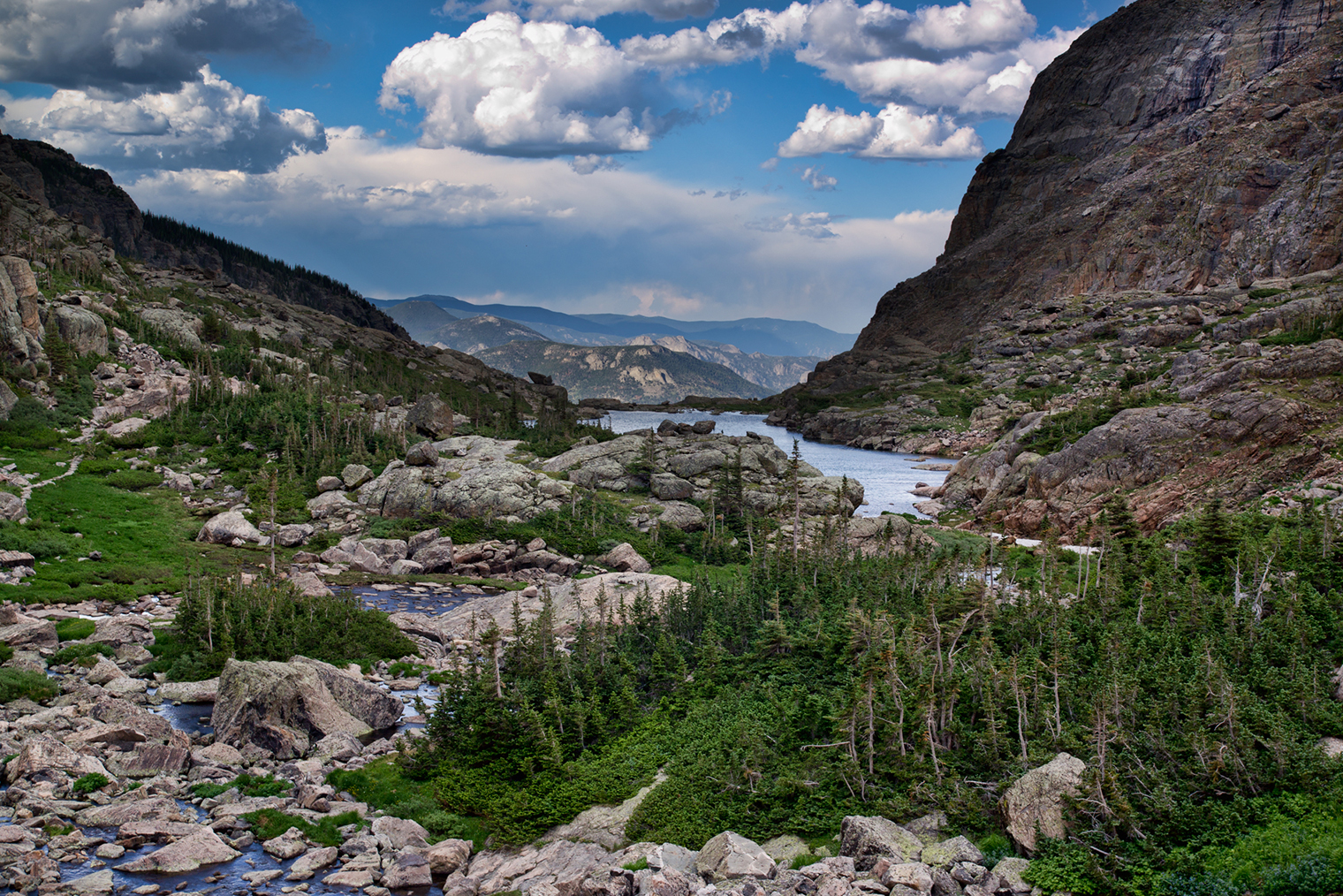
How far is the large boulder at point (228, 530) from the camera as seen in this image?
54.9m

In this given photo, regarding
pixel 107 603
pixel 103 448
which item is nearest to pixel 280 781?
pixel 107 603

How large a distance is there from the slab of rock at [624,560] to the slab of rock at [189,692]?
28858 mm

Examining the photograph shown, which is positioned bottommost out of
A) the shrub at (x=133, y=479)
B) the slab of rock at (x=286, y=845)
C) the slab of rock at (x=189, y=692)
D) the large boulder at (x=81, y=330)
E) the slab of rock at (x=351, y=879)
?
the slab of rock at (x=351, y=879)

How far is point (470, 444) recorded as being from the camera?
8312 cm

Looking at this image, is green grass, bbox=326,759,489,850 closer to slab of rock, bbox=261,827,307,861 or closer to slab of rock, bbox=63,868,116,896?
slab of rock, bbox=261,827,307,861

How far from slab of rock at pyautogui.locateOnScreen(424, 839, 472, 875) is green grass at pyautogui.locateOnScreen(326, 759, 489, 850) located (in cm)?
107

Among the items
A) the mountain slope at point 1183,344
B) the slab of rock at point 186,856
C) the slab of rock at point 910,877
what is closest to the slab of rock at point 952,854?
the slab of rock at point 910,877

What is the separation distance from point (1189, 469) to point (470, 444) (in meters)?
63.6

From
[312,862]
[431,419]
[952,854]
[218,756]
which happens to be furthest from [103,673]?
[431,419]

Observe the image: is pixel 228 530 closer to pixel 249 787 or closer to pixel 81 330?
pixel 249 787

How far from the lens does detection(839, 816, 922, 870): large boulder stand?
57.0 ft

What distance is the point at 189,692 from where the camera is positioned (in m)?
29.9

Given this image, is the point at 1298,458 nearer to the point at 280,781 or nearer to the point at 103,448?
the point at 280,781

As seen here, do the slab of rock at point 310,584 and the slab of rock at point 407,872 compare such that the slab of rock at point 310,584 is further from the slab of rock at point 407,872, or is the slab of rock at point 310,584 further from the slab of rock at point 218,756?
the slab of rock at point 407,872
